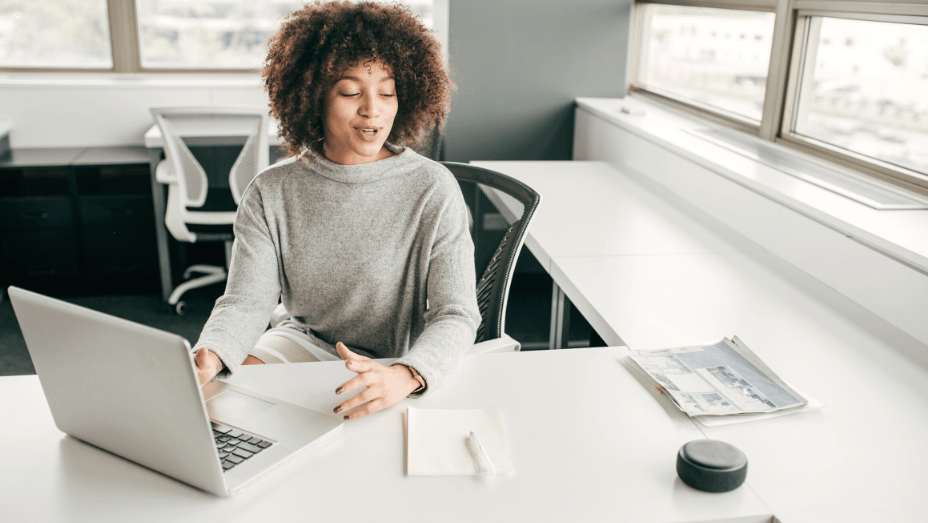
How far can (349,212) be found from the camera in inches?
53.0

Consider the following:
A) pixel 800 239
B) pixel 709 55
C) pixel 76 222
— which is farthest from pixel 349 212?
pixel 76 222

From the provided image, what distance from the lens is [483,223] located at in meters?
1.66

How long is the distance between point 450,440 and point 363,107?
0.64m

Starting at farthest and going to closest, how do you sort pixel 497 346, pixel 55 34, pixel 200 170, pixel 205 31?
1. pixel 205 31
2. pixel 55 34
3. pixel 200 170
4. pixel 497 346

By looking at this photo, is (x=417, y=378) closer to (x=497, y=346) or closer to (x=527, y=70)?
(x=497, y=346)

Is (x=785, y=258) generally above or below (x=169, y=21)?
below

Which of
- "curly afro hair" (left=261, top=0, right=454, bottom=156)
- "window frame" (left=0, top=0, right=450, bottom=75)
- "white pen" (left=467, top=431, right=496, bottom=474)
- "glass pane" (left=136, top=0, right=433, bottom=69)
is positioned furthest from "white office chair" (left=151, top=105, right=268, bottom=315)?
"white pen" (left=467, top=431, right=496, bottom=474)

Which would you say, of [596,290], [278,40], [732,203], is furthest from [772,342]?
[278,40]

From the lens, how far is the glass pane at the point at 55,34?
12.3ft

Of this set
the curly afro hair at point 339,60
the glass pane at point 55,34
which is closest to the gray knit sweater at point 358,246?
the curly afro hair at point 339,60

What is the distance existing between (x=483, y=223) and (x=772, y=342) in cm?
65

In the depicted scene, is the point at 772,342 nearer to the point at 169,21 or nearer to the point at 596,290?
the point at 596,290

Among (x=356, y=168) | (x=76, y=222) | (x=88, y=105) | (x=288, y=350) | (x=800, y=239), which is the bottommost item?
(x=76, y=222)

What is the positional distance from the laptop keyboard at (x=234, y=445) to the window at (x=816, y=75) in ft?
5.60
